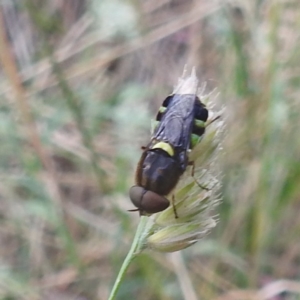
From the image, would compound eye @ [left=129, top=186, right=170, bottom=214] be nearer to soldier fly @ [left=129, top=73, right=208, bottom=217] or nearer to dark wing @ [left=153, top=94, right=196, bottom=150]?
soldier fly @ [left=129, top=73, right=208, bottom=217]

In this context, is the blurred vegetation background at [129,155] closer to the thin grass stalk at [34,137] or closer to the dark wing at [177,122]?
the thin grass stalk at [34,137]

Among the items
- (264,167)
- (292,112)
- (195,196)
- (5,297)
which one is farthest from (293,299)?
(195,196)

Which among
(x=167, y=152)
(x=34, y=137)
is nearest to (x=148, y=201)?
(x=167, y=152)

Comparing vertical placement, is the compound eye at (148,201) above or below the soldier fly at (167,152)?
below

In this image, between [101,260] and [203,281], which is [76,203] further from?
[203,281]

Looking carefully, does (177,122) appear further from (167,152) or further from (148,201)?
(148,201)

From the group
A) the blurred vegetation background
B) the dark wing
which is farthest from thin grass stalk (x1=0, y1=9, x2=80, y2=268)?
the dark wing

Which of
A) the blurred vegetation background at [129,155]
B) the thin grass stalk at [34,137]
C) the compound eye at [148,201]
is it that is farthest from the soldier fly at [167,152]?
the thin grass stalk at [34,137]
